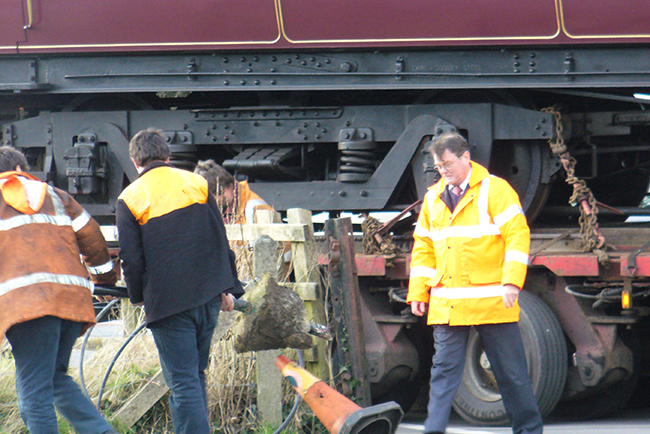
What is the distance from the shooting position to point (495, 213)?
432 cm

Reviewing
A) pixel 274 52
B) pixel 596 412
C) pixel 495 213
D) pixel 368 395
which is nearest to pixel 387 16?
pixel 274 52

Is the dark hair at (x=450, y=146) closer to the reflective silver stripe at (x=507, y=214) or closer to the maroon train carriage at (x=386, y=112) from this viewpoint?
the reflective silver stripe at (x=507, y=214)

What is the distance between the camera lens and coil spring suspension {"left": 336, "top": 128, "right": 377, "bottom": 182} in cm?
666

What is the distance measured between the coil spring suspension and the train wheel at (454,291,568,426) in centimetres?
173

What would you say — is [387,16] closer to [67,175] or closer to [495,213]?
[495,213]

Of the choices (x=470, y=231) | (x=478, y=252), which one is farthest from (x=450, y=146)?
(x=478, y=252)

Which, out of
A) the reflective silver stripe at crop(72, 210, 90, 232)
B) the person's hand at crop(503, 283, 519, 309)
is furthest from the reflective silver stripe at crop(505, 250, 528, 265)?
the reflective silver stripe at crop(72, 210, 90, 232)

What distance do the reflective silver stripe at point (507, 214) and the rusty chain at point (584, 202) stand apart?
1377 millimetres

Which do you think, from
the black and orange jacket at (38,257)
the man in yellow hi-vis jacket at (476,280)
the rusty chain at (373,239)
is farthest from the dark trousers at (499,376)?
the rusty chain at (373,239)

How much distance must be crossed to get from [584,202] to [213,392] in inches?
114

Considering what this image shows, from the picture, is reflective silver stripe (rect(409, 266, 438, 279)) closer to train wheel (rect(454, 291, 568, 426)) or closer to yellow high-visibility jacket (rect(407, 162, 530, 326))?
yellow high-visibility jacket (rect(407, 162, 530, 326))

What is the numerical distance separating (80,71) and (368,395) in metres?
3.80

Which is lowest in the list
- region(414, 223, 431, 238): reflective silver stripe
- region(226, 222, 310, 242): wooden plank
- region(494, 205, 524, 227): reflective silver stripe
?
region(226, 222, 310, 242): wooden plank

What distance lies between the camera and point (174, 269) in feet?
12.8
